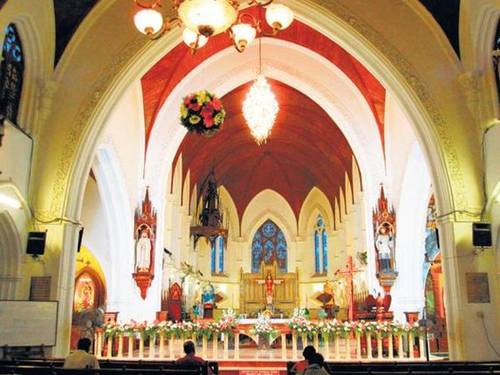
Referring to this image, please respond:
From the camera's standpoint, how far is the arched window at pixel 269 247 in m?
27.3

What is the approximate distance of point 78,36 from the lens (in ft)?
31.2

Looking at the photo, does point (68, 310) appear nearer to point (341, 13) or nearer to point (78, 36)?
point (78, 36)

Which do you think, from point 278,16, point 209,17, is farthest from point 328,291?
point 209,17

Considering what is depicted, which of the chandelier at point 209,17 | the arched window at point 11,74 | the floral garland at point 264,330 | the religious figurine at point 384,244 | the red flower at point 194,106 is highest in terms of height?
the arched window at point 11,74

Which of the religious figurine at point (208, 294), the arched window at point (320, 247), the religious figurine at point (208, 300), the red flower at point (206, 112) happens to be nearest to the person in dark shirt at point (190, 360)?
the red flower at point (206, 112)

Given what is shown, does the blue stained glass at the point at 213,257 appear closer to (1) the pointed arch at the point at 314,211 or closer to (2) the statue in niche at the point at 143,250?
(1) the pointed arch at the point at 314,211

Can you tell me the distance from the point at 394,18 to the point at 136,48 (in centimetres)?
494

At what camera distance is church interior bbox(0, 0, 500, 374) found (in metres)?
8.38

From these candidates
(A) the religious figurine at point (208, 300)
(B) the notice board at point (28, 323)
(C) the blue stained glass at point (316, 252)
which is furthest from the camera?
(C) the blue stained glass at point (316, 252)

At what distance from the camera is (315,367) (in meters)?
4.33

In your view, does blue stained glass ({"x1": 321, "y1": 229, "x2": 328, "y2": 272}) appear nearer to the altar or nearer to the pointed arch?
the pointed arch

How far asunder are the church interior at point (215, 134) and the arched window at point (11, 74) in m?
0.04

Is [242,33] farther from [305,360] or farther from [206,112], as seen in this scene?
[305,360]

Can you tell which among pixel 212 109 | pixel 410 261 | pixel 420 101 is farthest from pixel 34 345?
pixel 410 261
